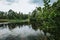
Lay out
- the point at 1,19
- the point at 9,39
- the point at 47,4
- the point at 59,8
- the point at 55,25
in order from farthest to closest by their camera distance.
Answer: the point at 1,19 → the point at 47,4 → the point at 9,39 → the point at 55,25 → the point at 59,8

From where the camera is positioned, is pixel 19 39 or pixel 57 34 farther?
pixel 19 39

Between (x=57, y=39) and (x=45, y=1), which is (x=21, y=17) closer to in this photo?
Answer: (x=45, y=1)

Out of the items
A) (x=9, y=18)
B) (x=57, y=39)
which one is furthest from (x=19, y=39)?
(x=9, y=18)

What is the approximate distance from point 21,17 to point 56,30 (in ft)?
249

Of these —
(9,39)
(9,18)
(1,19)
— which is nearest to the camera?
(9,39)

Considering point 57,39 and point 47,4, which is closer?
point 57,39

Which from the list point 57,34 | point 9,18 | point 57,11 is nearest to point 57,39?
point 57,34

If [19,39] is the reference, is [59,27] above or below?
above

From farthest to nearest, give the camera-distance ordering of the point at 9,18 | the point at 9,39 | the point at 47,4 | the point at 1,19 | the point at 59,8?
the point at 9,18, the point at 1,19, the point at 47,4, the point at 9,39, the point at 59,8

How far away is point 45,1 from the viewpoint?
85.7ft

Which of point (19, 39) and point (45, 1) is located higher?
point (45, 1)

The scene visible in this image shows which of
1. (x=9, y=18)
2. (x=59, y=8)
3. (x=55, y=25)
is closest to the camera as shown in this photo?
(x=59, y=8)

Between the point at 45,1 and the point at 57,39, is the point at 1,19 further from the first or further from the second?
the point at 57,39

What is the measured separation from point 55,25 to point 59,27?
0.69 metres
